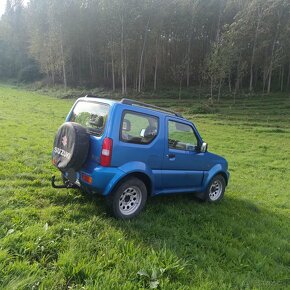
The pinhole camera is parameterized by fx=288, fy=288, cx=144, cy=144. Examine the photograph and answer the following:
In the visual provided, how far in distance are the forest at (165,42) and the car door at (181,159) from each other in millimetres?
28104

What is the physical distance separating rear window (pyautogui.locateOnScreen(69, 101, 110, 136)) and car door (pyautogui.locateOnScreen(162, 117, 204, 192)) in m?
1.24

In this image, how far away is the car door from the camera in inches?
Answer: 212

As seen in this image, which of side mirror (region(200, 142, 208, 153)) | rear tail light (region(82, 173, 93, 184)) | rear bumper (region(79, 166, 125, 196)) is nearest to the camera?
rear bumper (region(79, 166, 125, 196))

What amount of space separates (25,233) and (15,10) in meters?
73.0

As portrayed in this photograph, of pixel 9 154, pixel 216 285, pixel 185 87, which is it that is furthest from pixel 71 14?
pixel 216 285

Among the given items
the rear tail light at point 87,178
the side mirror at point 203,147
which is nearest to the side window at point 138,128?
the rear tail light at point 87,178

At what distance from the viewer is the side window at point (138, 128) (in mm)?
4762

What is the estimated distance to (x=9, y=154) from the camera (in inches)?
310

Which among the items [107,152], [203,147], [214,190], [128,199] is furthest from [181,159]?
[107,152]

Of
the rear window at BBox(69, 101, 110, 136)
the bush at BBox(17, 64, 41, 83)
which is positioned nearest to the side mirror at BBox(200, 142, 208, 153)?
the rear window at BBox(69, 101, 110, 136)

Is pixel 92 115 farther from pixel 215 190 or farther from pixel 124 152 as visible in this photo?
pixel 215 190

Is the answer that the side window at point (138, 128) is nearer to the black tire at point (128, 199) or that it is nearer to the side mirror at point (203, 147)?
the black tire at point (128, 199)

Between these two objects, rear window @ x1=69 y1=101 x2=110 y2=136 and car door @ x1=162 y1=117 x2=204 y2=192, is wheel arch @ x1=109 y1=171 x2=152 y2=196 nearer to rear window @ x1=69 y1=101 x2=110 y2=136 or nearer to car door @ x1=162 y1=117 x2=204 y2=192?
car door @ x1=162 y1=117 x2=204 y2=192

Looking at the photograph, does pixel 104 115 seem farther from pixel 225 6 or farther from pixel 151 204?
pixel 225 6
